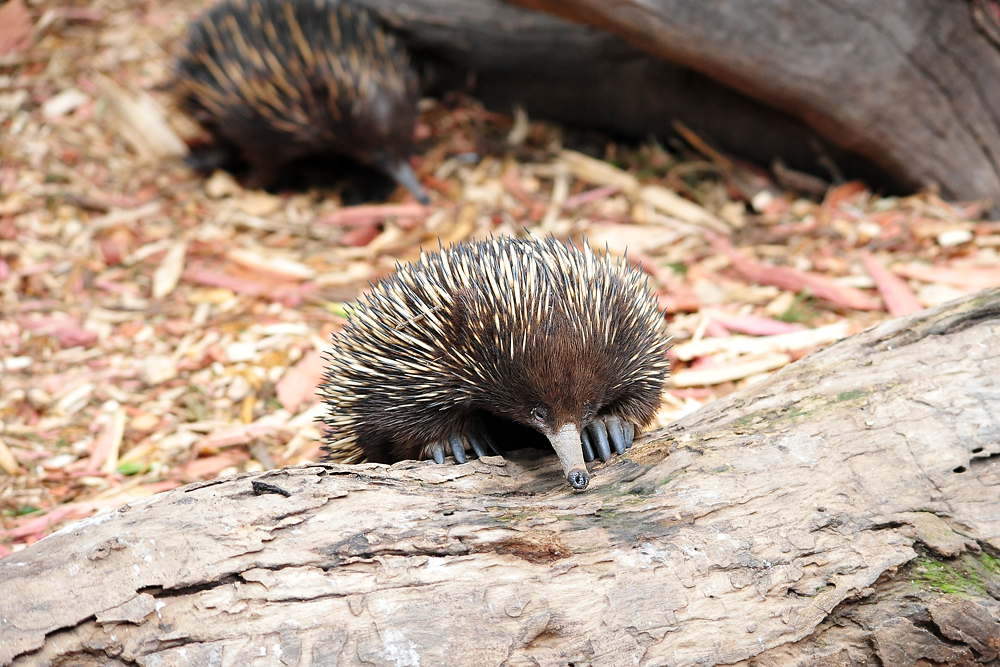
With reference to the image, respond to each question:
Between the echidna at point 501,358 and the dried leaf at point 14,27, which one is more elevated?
the dried leaf at point 14,27

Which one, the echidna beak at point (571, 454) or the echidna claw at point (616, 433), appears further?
the echidna claw at point (616, 433)

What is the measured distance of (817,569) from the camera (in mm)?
1863

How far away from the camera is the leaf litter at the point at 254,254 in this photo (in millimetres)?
3447

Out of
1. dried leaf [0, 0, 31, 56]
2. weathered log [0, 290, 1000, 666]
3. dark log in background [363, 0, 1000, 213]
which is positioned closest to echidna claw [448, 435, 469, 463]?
weathered log [0, 290, 1000, 666]

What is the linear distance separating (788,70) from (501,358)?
3032 mm

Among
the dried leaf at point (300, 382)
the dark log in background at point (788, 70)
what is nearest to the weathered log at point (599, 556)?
the dried leaf at point (300, 382)

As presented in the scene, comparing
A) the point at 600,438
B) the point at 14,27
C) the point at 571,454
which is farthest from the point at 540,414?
the point at 14,27

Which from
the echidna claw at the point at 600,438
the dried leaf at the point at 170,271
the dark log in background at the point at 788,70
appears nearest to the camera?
the echidna claw at the point at 600,438

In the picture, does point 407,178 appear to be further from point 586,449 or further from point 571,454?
point 571,454

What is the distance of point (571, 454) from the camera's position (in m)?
2.07

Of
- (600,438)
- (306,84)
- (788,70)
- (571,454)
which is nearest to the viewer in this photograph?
(571,454)

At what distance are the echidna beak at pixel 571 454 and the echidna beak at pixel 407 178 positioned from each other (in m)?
3.39

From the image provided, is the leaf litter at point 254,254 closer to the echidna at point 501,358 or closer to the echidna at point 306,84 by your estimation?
the echidna at point 306,84

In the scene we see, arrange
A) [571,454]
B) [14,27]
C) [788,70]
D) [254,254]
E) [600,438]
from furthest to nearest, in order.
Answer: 1. [14,27]
2. [254,254]
3. [788,70]
4. [600,438]
5. [571,454]
